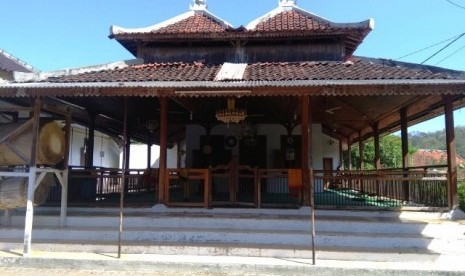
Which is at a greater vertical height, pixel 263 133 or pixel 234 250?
pixel 263 133

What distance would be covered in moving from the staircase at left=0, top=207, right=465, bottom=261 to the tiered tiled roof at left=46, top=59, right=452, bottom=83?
3025 mm

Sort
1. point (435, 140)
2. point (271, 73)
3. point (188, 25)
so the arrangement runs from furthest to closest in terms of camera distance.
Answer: point (435, 140), point (188, 25), point (271, 73)

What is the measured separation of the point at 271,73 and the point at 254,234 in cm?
372

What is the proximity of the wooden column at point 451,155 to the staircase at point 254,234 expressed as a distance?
530 millimetres

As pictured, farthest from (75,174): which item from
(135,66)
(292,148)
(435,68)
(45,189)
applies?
(435,68)

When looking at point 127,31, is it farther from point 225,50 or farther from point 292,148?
point 292,148

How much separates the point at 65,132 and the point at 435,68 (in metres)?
8.42

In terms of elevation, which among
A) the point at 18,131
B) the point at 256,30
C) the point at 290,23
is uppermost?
the point at 290,23

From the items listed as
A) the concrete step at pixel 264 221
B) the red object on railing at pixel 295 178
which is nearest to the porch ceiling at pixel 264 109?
the red object on railing at pixel 295 178

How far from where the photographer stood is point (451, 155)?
930 cm

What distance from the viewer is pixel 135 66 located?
11664 mm

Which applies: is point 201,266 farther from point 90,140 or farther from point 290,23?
point 290,23

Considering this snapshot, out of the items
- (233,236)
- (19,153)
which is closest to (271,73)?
(233,236)

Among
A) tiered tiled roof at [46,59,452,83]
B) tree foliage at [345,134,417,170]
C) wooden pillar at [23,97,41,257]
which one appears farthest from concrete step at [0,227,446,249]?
tree foliage at [345,134,417,170]
